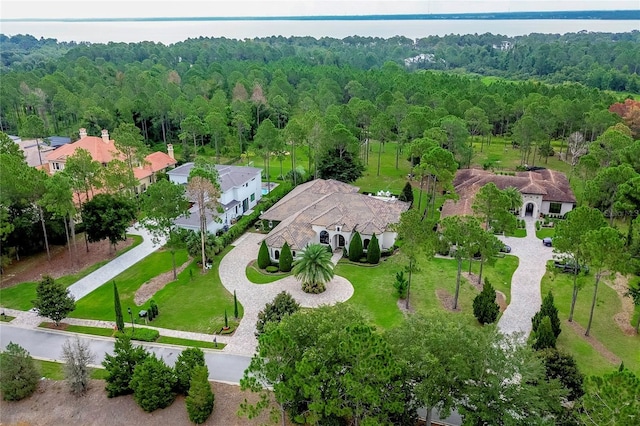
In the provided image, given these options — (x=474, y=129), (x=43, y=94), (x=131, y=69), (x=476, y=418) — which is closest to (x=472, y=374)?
(x=476, y=418)

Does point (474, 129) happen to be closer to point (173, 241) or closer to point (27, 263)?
point (173, 241)

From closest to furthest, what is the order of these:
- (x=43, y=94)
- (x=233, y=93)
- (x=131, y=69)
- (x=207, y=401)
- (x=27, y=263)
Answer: (x=207, y=401)
(x=27, y=263)
(x=43, y=94)
(x=233, y=93)
(x=131, y=69)

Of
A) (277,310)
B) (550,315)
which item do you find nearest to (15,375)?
(277,310)

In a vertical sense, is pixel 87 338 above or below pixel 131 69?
below

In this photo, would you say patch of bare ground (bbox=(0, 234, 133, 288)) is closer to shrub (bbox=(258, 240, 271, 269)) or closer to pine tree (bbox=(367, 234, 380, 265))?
shrub (bbox=(258, 240, 271, 269))

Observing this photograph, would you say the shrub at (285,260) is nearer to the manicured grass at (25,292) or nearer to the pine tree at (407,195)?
the manicured grass at (25,292)

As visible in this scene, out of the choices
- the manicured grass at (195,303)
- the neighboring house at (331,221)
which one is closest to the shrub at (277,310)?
the manicured grass at (195,303)
